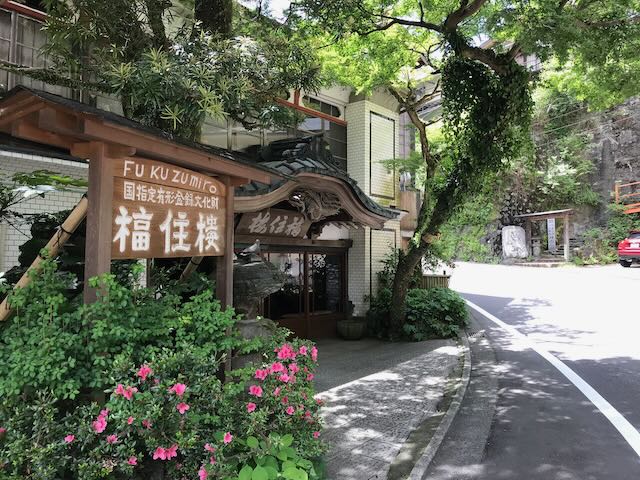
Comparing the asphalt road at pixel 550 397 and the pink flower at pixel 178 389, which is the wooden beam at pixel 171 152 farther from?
the asphalt road at pixel 550 397

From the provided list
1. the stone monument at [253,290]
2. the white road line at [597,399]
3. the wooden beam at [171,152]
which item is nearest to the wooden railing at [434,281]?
the white road line at [597,399]

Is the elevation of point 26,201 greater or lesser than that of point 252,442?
greater

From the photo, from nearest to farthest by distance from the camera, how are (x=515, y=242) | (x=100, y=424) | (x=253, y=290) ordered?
(x=100, y=424) → (x=253, y=290) → (x=515, y=242)

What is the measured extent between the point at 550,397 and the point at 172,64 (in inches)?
276

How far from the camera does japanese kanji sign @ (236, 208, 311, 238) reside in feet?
27.5

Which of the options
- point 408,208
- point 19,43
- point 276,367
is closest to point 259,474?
point 276,367

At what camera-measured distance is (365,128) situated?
1364 cm

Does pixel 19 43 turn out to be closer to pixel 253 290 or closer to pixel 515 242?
pixel 253 290

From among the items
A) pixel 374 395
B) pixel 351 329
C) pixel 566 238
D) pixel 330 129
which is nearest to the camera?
pixel 374 395

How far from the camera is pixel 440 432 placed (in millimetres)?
5566

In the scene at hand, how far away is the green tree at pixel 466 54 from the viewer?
26.6 ft

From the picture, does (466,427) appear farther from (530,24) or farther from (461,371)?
(530,24)

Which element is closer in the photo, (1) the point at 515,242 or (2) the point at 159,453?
(2) the point at 159,453

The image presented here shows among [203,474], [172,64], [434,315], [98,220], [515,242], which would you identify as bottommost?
[434,315]
